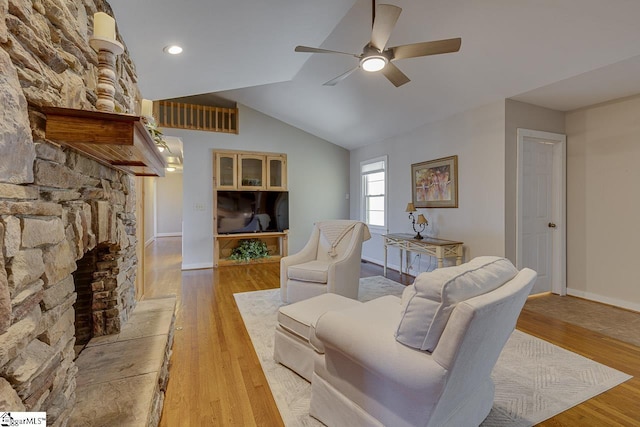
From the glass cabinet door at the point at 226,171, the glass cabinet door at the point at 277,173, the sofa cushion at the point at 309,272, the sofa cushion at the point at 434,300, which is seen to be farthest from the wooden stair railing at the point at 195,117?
the sofa cushion at the point at 434,300

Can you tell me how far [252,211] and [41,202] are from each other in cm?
470

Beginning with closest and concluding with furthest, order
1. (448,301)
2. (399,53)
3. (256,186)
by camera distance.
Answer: (448,301), (399,53), (256,186)

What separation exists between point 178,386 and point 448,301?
182 cm

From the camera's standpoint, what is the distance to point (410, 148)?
4.83m

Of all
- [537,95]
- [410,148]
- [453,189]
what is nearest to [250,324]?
[453,189]

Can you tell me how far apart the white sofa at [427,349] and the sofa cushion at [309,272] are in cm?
161

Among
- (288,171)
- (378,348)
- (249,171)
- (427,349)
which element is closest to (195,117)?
(249,171)

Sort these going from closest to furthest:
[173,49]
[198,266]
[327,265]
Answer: [173,49] < [327,265] < [198,266]

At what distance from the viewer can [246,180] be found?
572 cm

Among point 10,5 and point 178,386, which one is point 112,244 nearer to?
point 178,386

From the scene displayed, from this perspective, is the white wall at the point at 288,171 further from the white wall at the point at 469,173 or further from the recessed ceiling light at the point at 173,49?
the recessed ceiling light at the point at 173,49

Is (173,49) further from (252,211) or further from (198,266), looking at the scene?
(198,266)

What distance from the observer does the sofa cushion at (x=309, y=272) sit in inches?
123

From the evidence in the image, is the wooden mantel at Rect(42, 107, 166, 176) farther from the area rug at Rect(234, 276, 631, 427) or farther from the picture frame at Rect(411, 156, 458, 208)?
the picture frame at Rect(411, 156, 458, 208)
